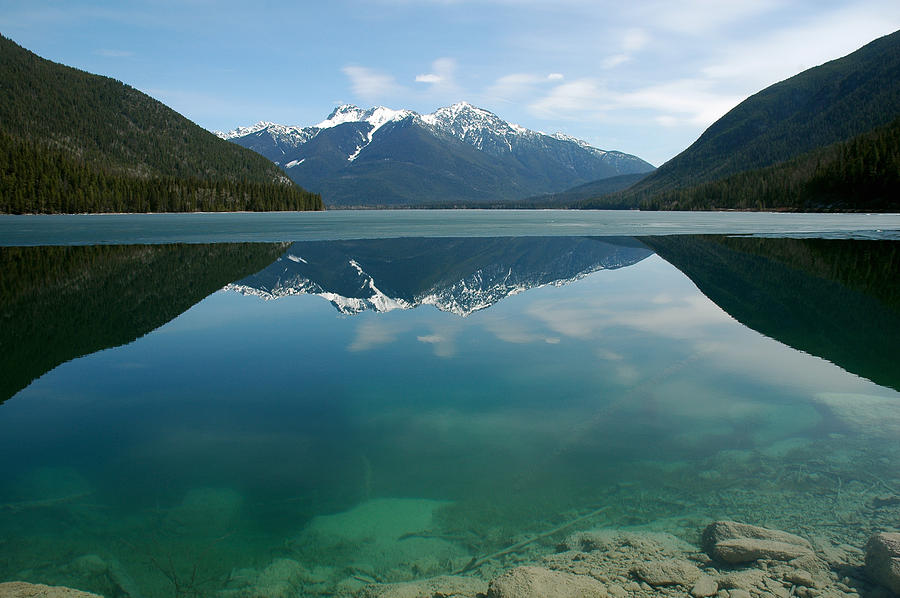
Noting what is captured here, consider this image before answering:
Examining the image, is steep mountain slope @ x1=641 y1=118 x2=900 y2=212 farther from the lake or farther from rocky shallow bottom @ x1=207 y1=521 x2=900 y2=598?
rocky shallow bottom @ x1=207 y1=521 x2=900 y2=598

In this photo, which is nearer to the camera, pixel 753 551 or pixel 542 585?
pixel 542 585

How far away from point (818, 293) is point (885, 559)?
83.0ft

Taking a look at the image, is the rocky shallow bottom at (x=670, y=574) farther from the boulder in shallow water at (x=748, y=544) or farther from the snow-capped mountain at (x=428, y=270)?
the snow-capped mountain at (x=428, y=270)

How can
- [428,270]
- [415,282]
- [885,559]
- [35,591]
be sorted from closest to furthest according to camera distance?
1. [35,591]
2. [885,559]
3. [415,282]
4. [428,270]

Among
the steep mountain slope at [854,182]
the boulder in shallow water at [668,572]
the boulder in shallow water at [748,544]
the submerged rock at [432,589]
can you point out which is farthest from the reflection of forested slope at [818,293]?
the steep mountain slope at [854,182]

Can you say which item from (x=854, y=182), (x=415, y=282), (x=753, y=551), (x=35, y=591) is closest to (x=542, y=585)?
(x=753, y=551)

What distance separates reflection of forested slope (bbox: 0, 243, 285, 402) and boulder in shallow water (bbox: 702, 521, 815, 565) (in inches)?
631

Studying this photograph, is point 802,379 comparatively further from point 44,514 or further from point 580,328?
point 44,514

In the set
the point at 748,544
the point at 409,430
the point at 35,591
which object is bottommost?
the point at 35,591

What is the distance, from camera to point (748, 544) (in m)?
7.64

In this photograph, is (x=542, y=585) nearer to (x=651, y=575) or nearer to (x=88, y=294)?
(x=651, y=575)

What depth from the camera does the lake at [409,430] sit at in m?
8.09

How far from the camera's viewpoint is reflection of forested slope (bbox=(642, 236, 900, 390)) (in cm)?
1866

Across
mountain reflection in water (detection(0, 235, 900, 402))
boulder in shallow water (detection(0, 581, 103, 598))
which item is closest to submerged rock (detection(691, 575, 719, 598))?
boulder in shallow water (detection(0, 581, 103, 598))
